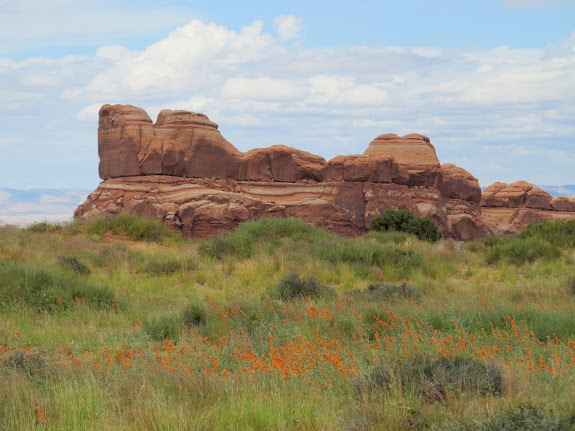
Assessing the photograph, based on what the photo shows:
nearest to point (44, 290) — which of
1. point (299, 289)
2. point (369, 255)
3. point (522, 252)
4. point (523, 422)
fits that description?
point (299, 289)

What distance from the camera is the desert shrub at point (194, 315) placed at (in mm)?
8670

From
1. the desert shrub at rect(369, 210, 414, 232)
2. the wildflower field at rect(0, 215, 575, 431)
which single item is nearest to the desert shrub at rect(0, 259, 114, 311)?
the wildflower field at rect(0, 215, 575, 431)

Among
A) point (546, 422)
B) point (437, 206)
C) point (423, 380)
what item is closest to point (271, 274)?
point (423, 380)

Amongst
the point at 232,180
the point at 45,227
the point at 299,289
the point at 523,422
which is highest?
the point at 232,180

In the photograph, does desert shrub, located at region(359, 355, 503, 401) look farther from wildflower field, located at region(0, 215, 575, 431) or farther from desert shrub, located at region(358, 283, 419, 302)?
desert shrub, located at region(358, 283, 419, 302)

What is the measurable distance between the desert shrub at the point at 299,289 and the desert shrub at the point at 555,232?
1052 cm

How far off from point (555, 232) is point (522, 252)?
4666mm

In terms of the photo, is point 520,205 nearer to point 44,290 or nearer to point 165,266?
point 165,266

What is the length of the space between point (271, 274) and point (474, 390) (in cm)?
1030

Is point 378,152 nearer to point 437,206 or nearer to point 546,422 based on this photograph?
point 437,206

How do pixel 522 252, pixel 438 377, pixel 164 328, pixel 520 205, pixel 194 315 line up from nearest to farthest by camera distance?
pixel 438 377 < pixel 164 328 < pixel 194 315 < pixel 522 252 < pixel 520 205

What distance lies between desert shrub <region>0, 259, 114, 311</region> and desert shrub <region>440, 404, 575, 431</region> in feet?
25.5

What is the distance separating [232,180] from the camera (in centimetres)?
3659

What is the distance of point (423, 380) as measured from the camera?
454cm
